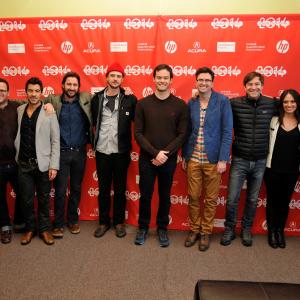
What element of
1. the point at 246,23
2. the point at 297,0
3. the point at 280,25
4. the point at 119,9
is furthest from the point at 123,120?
the point at 297,0

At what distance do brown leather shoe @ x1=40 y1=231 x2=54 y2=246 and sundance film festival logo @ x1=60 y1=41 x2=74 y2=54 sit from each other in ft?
6.07

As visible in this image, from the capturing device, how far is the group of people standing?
2.96 m

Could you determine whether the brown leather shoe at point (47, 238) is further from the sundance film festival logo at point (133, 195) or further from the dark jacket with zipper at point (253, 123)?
the dark jacket with zipper at point (253, 123)

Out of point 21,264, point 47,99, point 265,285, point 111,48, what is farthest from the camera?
point 111,48

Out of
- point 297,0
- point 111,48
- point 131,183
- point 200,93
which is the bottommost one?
point 131,183

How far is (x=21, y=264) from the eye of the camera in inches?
111

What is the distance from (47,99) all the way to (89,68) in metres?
0.58

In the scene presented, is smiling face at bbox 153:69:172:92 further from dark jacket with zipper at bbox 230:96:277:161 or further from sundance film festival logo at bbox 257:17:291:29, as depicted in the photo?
sundance film festival logo at bbox 257:17:291:29

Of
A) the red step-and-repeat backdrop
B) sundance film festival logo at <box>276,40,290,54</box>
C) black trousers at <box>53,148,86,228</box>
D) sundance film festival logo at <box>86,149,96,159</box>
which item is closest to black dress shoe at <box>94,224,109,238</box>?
black trousers at <box>53,148,86,228</box>

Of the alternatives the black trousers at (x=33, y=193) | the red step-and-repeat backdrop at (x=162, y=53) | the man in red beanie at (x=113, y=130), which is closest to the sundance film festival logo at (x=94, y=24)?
the red step-and-repeat backdrop at (x=162, y=53)

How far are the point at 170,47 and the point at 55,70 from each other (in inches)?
48.5

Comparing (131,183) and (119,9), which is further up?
(119,9)

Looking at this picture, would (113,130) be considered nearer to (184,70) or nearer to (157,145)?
(157,145)

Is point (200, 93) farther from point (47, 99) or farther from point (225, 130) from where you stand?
point (47, 99)
